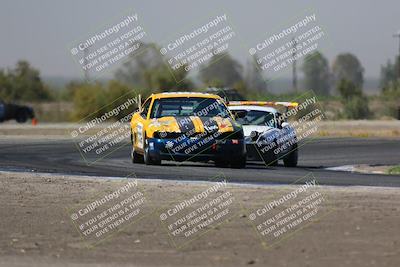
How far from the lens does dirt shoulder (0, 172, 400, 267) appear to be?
35.3 feet

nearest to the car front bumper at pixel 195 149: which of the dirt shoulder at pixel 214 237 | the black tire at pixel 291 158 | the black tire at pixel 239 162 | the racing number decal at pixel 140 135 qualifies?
the black tire at pixel 239 162

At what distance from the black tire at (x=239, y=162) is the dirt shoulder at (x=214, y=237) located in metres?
5.41

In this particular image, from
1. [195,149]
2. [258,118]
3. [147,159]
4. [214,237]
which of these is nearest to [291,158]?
[258,118]

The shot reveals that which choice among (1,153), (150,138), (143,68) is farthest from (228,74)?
(150,138)

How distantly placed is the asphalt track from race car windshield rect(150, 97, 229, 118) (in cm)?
102

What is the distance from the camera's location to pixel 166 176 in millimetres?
19062

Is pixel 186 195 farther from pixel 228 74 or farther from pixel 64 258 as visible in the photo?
pixel 228 74

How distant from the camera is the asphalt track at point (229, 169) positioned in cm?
1908

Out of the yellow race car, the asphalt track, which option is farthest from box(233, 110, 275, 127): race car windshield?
the yellow race car

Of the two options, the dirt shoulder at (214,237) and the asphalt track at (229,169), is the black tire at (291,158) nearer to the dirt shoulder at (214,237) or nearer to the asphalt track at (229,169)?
the asphalt track at (229,169)

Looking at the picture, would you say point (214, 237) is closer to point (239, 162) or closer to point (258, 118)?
point (239, 162)

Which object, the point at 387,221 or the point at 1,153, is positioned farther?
the point at 1,153

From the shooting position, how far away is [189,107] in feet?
73.4

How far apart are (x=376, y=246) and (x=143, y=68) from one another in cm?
3497
